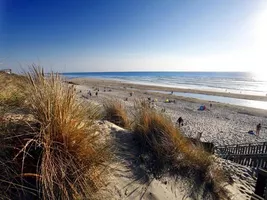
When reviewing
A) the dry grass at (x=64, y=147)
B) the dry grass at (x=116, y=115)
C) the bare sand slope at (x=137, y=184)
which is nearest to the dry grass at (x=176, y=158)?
the bare sand slope at (x=137, y=184)

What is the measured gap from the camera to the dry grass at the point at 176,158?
9.81 feet

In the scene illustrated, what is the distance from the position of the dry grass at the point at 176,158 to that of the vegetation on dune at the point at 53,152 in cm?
107

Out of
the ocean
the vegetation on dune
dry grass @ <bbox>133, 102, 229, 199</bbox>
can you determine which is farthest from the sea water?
dry grass @ <bbox>133, 102, 229, 199</bbox>

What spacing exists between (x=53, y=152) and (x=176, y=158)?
6.61 ft

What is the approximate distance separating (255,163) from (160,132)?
4892 mm

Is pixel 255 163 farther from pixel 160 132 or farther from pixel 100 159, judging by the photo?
pixel 100 159

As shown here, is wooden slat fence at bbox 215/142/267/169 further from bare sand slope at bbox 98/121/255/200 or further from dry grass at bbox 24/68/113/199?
dry grass at bbox 24/68/113/199

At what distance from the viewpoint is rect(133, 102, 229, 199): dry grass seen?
9.81ft

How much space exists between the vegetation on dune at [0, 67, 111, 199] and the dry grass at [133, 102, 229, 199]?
107 centimetres

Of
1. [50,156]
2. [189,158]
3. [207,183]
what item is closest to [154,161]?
[189,158]

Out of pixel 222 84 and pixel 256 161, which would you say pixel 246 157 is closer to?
pixel 256 161

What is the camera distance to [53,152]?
6.34 ft

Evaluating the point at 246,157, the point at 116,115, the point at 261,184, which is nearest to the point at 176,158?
the point at 261,184

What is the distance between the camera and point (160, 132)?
3.30 meters
